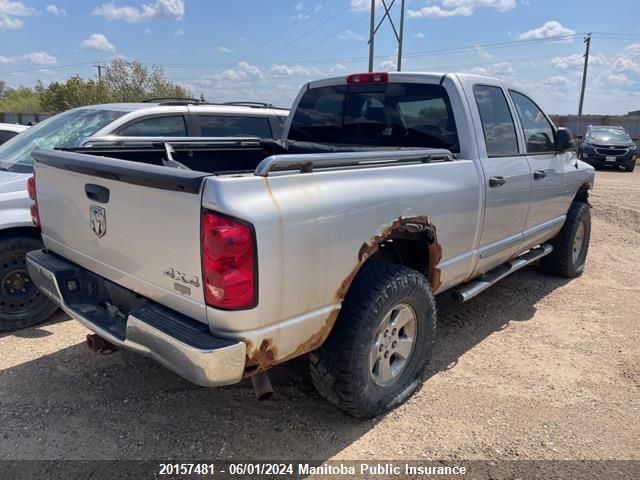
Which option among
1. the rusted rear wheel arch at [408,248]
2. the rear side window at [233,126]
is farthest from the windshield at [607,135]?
the rusted rear wheel arch at [408,248]

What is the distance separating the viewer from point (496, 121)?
4.07 meters

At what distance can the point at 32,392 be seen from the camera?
10.7ft

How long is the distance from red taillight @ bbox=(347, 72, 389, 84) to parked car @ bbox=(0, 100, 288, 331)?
1385 millimetres

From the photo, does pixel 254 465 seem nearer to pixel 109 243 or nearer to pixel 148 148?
pixel 109 243

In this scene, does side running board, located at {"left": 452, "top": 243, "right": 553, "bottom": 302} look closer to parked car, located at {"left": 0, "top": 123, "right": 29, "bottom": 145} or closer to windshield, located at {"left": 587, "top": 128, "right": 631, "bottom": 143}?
parked car, located at {"left": 0, "top": 123, "right": 29, "bottom": 145}

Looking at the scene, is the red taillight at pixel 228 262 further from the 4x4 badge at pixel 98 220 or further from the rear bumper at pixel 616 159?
the rear bumper at pixel 616 159

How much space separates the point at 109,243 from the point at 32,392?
1.34 m

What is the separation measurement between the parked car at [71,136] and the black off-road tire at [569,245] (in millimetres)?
3523

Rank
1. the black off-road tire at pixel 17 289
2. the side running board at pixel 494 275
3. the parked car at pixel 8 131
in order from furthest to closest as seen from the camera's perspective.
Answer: the parked car at pixel 8 131 → the black off-road tire at pixel 17 289 → the side running board at pixel 494 275

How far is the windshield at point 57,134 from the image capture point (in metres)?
4.74

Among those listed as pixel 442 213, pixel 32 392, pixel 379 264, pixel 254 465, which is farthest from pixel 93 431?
pixel 442 213

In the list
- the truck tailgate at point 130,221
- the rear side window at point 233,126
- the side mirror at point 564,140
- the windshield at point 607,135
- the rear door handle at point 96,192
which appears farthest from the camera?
the windshield at point 607,135

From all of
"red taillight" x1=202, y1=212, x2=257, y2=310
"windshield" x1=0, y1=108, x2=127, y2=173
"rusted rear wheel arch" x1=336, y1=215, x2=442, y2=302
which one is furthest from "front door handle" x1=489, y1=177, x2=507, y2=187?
"windshield" x1=0, y1=108, x2=127, y2=173

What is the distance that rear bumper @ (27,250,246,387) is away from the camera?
2152 millimetres
